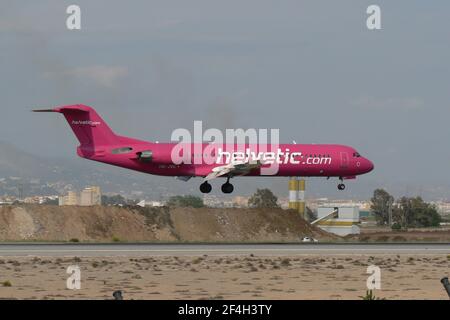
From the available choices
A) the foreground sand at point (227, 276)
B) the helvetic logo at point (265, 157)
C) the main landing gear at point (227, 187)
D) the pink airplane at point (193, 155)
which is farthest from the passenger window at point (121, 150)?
the foreground sand at point (227, 276)

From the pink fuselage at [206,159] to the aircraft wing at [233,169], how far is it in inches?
25.9

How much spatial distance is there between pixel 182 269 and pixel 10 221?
4298cm

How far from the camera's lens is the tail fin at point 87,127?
255 feet

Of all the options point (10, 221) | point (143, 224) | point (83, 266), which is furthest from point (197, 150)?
point (83, 266)

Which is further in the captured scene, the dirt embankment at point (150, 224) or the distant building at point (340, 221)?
the distant building at point (340, 221)

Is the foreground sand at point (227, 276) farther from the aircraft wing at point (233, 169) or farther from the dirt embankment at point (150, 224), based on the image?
the dirt embankment at point (150, 224)

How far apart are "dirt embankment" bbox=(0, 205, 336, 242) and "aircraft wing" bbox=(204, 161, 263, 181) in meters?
9.37

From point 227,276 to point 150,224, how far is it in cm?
4885

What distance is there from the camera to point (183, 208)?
92.2 metres

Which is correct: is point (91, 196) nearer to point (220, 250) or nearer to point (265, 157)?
point (265, 157)

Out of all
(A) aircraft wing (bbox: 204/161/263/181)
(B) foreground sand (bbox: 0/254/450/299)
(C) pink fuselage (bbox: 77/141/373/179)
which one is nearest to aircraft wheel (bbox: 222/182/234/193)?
(A) aircraft wing (bbox: 204/161/263/181)

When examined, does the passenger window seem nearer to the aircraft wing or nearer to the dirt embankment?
the aircraft wing

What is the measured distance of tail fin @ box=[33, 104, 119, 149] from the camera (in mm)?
77875
